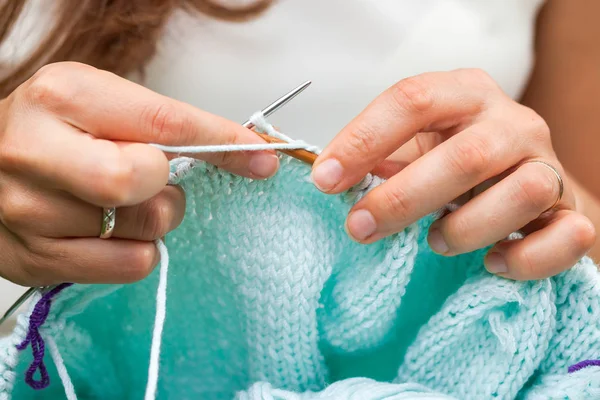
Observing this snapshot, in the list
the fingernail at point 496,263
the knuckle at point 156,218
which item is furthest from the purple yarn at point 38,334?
the fingernail at point 496,263

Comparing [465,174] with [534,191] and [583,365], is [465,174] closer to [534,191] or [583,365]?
[534,191]

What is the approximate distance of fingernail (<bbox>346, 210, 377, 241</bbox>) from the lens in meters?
0.48

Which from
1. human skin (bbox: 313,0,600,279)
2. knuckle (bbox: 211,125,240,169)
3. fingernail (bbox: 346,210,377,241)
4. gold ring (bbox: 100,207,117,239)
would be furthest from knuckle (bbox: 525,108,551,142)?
gold ring (bbox: 100,207,117,239)

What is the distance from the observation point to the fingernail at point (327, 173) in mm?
473

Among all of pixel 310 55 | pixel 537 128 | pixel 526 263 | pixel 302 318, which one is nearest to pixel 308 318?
pixel 302 318

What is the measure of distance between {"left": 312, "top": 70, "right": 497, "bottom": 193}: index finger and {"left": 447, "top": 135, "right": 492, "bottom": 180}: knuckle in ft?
0.15

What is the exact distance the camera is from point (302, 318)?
53 cm

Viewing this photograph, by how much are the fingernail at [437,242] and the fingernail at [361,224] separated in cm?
8

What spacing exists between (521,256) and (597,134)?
0.64 m

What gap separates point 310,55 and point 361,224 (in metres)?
0.52

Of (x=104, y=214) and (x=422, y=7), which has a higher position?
(x=422, y=7)

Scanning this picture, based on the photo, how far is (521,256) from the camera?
497 millimetres

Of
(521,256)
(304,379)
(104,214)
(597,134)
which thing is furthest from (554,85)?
(104,214)

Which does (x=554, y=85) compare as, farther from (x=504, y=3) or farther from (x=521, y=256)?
(x=521, y=256)
